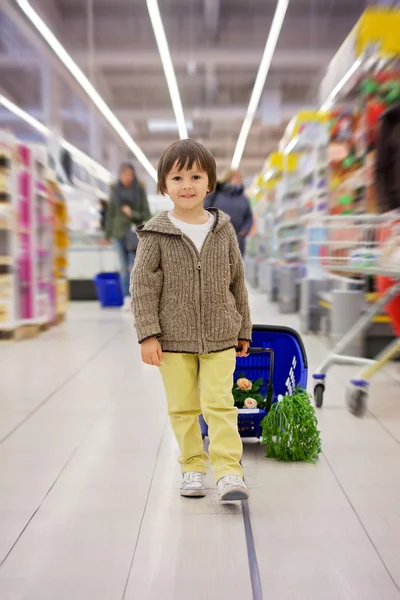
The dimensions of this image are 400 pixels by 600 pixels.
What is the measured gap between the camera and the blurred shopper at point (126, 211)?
25.3 feet

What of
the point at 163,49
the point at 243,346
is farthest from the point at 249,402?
the point at 163,49

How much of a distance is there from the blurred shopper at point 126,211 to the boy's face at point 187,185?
582 centimetres

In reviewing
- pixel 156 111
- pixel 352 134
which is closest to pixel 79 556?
pixel 352 134

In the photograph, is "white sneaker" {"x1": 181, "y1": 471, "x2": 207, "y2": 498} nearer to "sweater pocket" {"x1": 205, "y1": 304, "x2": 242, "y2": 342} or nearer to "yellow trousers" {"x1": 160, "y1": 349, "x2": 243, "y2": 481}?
"yellow trousers" {"x1": 160, "y1": 349, "x2": 243, "y2": 481}

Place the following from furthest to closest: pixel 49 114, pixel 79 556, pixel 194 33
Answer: pixel 49 114
pixel 194 33
pixel 79 556

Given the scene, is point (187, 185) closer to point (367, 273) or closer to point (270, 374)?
point (270, 374)

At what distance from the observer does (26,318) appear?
18.7 ft

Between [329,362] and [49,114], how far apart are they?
1221 cm

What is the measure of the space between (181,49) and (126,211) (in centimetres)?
552

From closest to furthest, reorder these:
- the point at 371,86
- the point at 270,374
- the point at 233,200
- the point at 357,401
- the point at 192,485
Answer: the point at 192,485 → the point at 270,374 → the point at 357,401 → the point at 371,86 → the point at 233,200

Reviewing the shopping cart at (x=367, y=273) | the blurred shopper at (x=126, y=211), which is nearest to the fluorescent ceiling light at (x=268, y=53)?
the blurred shopper at (x=126, y=211)

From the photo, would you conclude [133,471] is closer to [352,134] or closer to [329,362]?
[329,362]

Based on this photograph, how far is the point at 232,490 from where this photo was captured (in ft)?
6.24

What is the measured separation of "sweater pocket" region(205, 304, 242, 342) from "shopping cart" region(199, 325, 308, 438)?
47 centimetres
